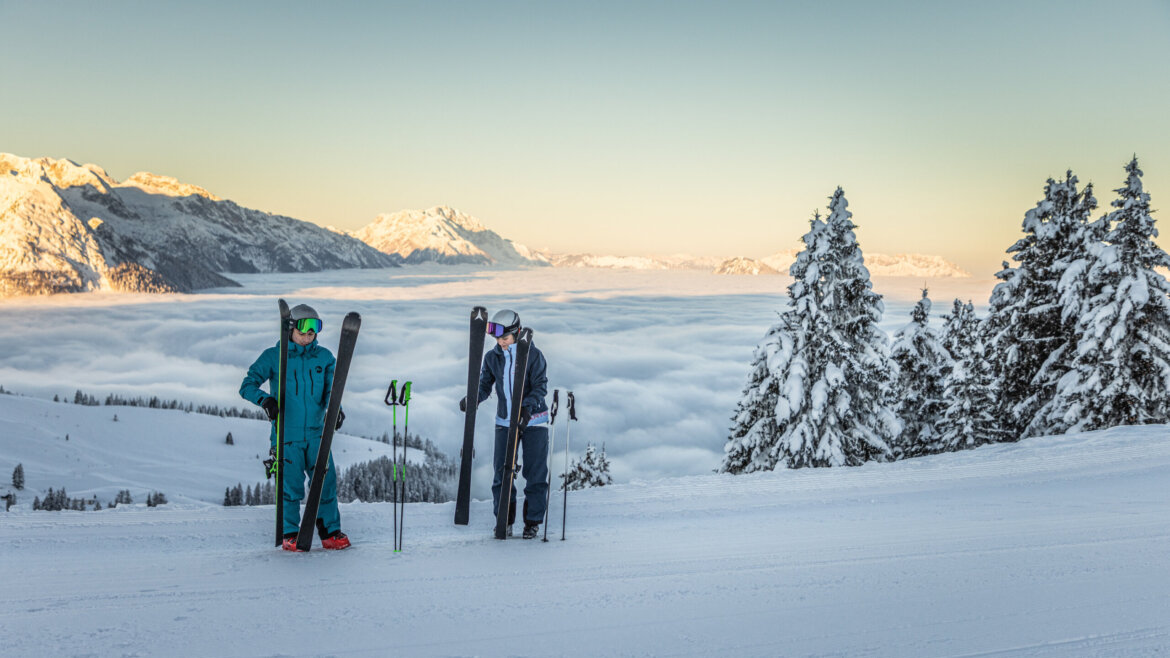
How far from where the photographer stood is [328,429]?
17.9ft

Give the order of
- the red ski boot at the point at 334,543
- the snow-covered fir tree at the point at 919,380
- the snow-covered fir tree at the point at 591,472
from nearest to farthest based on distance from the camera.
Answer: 1. the red ski boot at the point at 334,543
2. the snow-covered fir tree at the point at 919,380
3. the snow-covered fir tree at the point at 591,472

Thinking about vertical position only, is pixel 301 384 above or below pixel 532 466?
above

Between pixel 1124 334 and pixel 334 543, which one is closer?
pixel 334 543

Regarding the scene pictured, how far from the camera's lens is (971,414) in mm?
21031

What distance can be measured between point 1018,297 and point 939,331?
8668 mm

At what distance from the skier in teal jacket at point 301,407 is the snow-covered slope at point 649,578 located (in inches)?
12.4

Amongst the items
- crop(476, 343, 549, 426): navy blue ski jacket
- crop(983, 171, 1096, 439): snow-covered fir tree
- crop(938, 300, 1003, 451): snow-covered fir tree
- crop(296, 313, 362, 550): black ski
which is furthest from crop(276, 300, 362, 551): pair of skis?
crop(938, 300, 1003, 451): snow-covered fir tree

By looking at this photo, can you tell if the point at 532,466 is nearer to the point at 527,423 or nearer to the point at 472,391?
the point at 527,423

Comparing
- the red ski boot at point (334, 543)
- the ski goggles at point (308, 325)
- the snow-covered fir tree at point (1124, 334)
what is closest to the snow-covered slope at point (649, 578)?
the red ski boot at point (334, 543)

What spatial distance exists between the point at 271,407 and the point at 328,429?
460 mm

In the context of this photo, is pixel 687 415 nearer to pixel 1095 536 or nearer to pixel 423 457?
pixel 423 457

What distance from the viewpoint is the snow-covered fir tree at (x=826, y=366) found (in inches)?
719

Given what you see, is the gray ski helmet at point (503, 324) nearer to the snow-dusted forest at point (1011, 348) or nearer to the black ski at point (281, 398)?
the black ski at point (281, 398)

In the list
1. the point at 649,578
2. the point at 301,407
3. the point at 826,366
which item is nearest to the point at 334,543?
the point at 301,407
